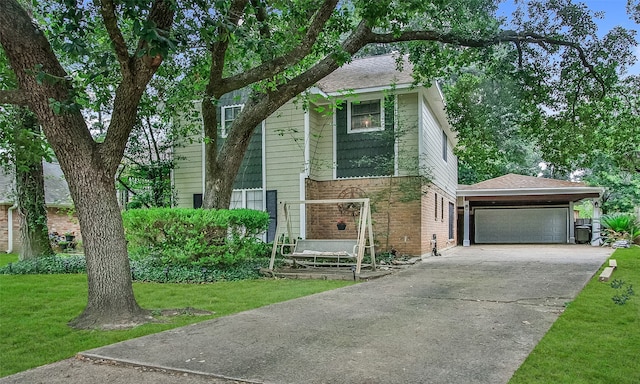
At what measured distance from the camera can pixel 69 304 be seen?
681 centimetres

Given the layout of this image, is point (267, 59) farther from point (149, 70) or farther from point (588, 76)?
point (588, 76)

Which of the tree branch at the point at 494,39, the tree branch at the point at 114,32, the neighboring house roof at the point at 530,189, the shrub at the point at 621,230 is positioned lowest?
the shrub at the point at 621,230

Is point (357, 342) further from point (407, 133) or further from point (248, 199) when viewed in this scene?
point (248, 199)

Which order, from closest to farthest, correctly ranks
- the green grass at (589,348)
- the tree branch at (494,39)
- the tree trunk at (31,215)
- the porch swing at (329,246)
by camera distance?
1. the green grass at (589,348)
2. the tree branch at (494,39)
3. the porch swing at (329,246)
4. the tree trunk at (31,215)

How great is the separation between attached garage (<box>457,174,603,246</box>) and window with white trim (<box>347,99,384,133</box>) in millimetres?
9525

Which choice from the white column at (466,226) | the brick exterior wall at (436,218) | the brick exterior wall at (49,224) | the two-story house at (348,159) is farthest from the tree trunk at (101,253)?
the white column at (466,226)

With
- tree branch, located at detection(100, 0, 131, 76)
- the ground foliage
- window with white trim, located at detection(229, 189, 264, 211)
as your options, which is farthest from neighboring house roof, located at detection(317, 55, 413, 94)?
tree branch, located at detection(100, 0, 131, 76)

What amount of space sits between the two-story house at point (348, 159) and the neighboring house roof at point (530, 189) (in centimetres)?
703

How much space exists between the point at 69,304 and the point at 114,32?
409cm

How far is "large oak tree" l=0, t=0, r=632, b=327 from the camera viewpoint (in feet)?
16.4

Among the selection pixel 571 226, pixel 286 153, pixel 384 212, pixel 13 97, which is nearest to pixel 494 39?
pixel 384 212

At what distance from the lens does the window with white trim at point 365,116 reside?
13.5 m

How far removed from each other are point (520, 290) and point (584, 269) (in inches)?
156

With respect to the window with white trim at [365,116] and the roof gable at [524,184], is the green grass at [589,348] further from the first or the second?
the roof gable at [524,184]
